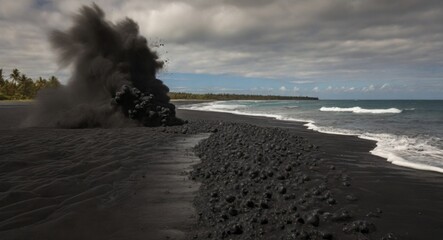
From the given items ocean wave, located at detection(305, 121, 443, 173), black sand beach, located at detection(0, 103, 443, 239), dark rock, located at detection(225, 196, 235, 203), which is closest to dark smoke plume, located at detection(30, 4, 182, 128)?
black sand beach, located at detection(0, 103, 443, 239)

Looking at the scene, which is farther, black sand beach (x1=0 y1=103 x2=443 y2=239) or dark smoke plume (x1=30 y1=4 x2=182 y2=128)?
dark smoke plume (x1=30 y1=4 x2=182 y2=128)

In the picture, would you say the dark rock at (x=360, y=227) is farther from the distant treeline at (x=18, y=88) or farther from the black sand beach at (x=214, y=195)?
the distant treeline at (x=18, y=88)

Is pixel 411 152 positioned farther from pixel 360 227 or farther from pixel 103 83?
pixel 103 83

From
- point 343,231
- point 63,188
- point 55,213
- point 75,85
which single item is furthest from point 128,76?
point 343,231

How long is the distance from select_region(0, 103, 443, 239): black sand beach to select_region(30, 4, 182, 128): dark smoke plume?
1027 centimetres

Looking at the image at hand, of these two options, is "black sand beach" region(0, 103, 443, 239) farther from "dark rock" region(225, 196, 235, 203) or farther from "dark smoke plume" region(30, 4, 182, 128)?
"dark smoke plume" region(30, 4, 182, 128)

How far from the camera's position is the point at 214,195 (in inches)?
294

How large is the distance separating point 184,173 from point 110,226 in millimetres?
4212

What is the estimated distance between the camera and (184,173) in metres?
10.0

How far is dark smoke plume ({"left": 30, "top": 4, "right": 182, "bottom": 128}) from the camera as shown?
933 inches

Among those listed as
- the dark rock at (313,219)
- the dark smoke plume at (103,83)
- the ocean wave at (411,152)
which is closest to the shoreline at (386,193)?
the dark rock at (313,219)

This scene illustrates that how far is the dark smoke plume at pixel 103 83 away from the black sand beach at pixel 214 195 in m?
10.3

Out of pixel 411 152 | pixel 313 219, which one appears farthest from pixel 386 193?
pixel 411 152

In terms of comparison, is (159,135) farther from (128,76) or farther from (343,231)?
(343,231)
